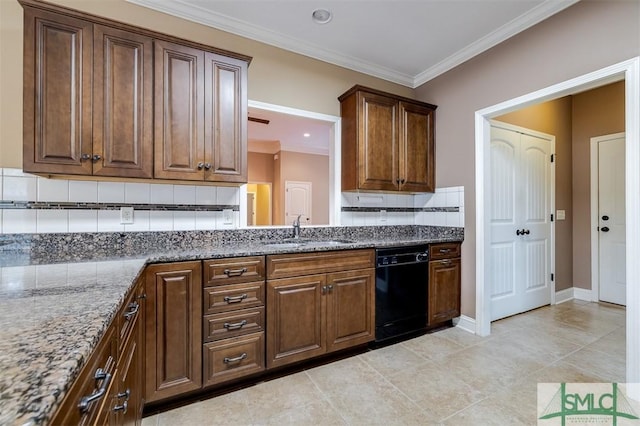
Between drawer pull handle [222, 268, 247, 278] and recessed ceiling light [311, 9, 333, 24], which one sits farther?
recessed ceiling light [311, 9, 333, 24]

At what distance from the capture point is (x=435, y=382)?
2023 mm

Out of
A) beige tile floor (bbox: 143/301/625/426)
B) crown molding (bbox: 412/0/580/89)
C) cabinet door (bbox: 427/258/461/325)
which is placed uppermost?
crown molding (bbox: 412/0/580/89)

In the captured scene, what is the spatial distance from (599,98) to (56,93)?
5512 millimetres

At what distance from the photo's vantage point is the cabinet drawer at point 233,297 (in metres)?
1.84

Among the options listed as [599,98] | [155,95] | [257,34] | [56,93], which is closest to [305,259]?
[155,95]

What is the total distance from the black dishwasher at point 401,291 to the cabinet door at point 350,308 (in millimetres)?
95

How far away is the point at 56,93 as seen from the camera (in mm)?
1680

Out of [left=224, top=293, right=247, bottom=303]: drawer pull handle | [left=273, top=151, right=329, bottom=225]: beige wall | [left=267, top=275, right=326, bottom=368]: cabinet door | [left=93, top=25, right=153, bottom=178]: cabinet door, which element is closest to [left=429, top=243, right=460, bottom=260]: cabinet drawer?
[left=267, top=275, right=326, bottom=368]: cabinet door

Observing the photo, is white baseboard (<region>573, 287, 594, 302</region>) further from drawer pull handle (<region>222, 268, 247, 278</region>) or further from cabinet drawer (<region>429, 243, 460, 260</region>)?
drawer pull handle (<region>222, 268, 247, 278</region>)

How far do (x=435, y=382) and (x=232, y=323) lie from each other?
1444mm

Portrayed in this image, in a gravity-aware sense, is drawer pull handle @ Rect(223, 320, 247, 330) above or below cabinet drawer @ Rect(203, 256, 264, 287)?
below

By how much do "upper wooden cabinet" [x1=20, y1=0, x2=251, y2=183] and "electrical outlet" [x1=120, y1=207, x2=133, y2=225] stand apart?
378mm

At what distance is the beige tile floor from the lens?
169 centimetres

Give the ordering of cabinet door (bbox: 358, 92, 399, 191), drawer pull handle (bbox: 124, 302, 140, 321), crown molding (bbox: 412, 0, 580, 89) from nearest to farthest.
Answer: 1. drawer pull handle (bbox: 124, 302, 140, 321)
2. crown molding (bbox: 412, 0, 580, 89)
3. cabinet door (bbox: 358, 92, 399, 191)
